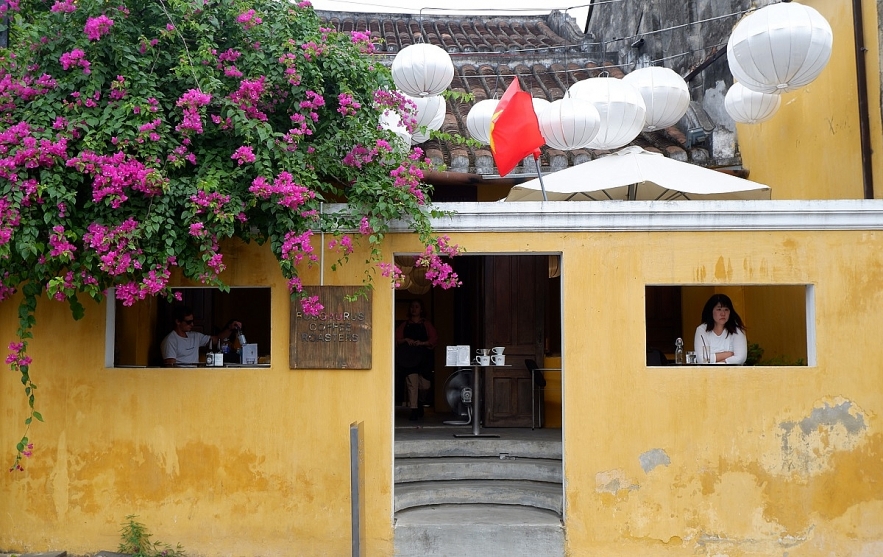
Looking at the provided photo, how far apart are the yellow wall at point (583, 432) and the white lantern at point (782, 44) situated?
1.27 metres

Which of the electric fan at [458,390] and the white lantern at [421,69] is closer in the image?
the white lantern at [421,69]

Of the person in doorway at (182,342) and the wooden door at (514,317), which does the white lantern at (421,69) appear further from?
the person in doorway at (182,342)

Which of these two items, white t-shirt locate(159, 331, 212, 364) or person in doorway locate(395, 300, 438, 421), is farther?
person in doorway locate(395, 300, 438, 421)

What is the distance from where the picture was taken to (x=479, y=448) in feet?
26.5

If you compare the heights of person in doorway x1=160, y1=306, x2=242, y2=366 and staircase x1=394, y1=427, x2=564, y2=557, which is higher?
person in doorway x1=160, y1=306, x2=242, y2=366

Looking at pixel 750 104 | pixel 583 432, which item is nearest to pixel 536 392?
pixel 583 432

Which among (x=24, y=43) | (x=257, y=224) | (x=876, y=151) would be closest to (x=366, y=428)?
(x=257, y=224)

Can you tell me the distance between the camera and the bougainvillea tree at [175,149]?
5875 millimetres

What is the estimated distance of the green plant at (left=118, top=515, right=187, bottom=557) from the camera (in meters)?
6.50

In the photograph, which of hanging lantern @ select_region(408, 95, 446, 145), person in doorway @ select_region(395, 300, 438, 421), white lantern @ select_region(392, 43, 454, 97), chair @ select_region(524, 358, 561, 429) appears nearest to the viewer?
white lantern @ select_region(392, 43, 454, 97)

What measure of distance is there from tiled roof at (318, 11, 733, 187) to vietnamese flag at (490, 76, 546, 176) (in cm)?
126

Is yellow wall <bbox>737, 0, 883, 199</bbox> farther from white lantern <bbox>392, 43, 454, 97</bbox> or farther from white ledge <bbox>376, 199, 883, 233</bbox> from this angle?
white lantern <bbox>392, 43, 454, 97</bbox>

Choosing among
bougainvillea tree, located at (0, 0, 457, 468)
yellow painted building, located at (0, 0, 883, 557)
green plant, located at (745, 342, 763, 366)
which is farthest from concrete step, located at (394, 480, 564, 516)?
green plant, located at (745, 342, 763, 366)

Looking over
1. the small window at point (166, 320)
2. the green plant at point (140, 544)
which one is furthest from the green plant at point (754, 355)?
the green plant at point (140, 544)
